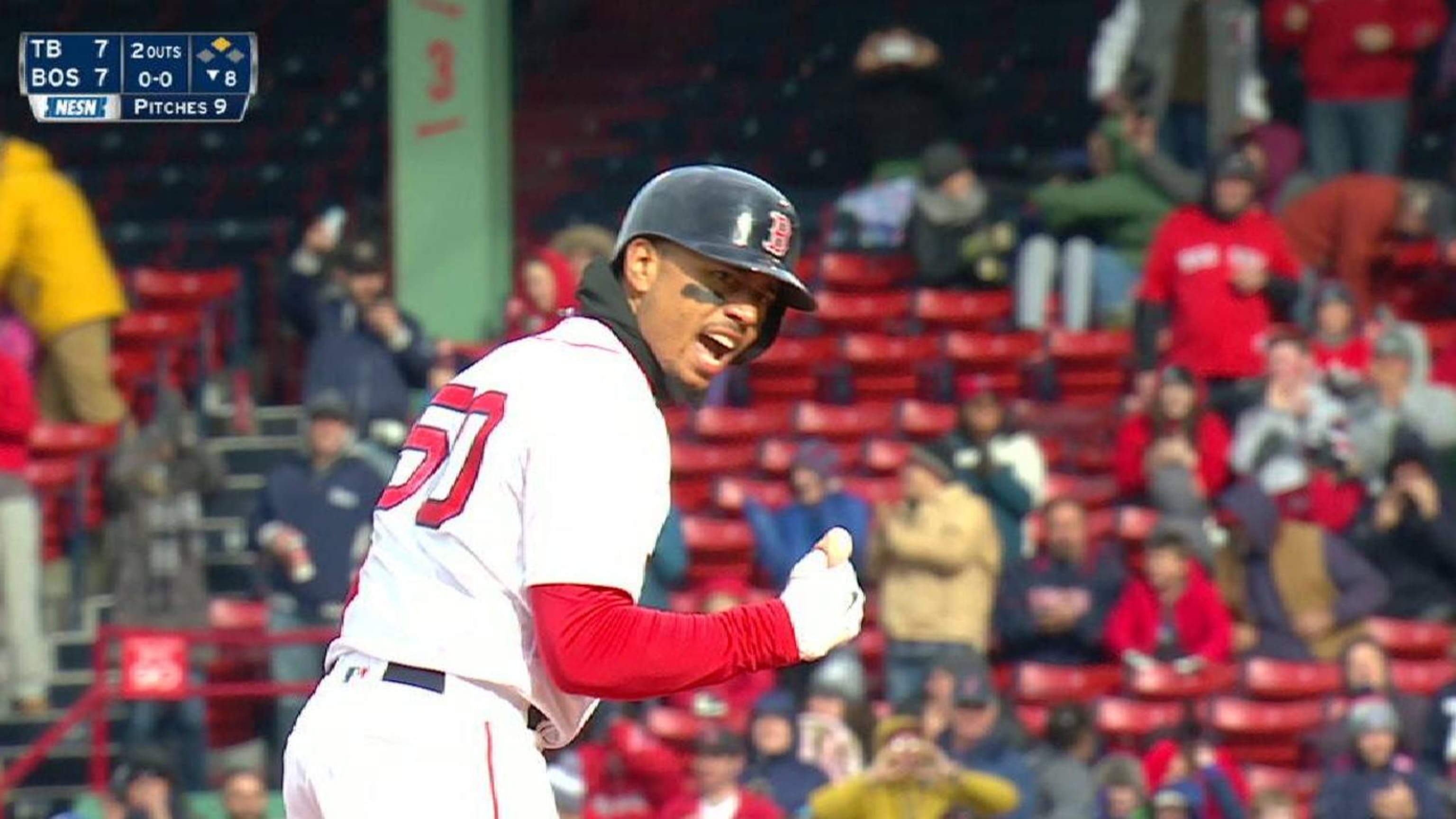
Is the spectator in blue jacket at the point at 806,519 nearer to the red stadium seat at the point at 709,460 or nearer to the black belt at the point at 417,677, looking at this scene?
the red stadium seat at the point at 709,460

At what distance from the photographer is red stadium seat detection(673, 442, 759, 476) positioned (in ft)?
41.1

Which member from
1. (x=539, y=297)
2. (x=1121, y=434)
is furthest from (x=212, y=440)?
(x=1121, y=434)

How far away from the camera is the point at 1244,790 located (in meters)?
10.1

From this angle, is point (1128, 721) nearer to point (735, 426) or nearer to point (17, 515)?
point (735, 426)

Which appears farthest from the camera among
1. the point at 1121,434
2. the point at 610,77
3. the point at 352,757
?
the point at 610,77

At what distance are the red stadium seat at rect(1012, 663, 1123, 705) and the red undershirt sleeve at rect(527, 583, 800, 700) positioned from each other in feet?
21.0

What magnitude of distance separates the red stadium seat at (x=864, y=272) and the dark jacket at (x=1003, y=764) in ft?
11.8

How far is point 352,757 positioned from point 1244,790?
600 cm

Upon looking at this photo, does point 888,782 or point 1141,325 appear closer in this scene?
point 888,782

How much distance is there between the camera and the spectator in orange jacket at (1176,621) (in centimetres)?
1075

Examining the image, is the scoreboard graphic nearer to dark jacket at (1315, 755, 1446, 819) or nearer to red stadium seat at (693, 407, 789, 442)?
dark jacket at (1315, 755, 1446, 819)

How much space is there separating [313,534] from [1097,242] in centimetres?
360

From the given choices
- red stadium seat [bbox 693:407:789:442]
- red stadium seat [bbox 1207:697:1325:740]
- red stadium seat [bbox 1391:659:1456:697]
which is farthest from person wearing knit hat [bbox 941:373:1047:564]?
red stadium seat [bbox 1391:659:1456:697]

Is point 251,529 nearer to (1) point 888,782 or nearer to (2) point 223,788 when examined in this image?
(2) point 223,788
